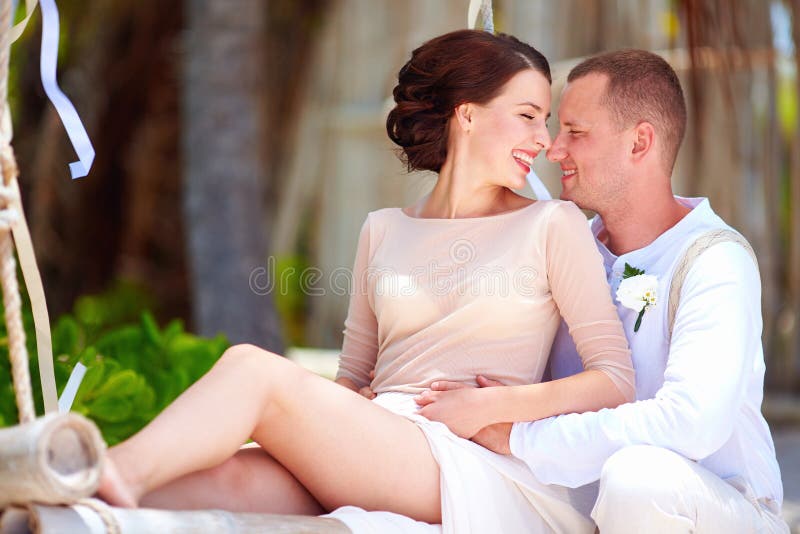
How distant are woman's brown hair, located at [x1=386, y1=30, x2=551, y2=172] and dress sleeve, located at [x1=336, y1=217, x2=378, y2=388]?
11.2 inches

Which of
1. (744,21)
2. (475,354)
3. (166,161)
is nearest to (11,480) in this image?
(475,354)

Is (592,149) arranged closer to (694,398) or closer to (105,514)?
(694,398)

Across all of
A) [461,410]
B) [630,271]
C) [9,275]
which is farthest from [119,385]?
[630,271]

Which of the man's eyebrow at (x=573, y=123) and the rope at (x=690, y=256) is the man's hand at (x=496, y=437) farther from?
the man's eyebrow at (x=573, y=123)

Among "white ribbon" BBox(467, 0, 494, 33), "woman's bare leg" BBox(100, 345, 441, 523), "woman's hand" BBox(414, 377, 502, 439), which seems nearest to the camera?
"woman's bare leg" BBox(100, 345, 441, 523)

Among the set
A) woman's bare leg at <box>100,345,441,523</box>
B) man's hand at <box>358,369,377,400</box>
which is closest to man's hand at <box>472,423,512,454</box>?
woman's bare leg at <box>100,345,441,523</box>

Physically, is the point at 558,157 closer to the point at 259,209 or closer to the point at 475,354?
the point at 475,354

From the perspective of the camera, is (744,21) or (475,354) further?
(744,21)

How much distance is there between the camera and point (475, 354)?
275 cm

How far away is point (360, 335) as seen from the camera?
311 cm

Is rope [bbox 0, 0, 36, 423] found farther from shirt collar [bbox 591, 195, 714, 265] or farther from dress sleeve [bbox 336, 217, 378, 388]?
shirt collar [bbox 591, 195, 714, 265]

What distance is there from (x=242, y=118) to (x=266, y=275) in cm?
85

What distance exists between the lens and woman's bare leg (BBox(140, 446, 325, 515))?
7.55 feet

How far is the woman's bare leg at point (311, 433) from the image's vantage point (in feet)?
7.39
